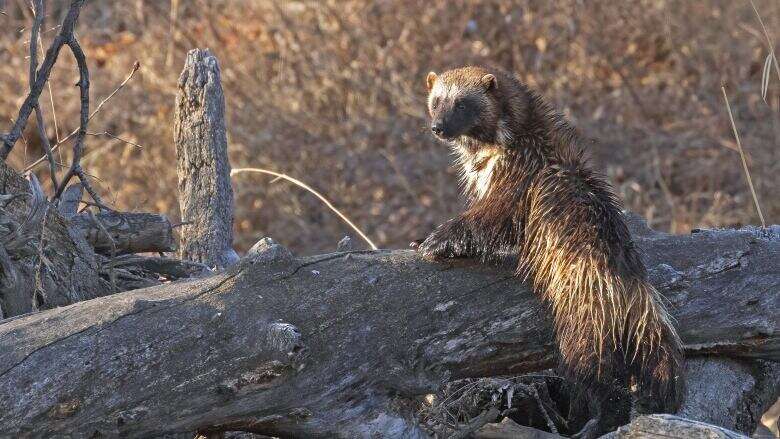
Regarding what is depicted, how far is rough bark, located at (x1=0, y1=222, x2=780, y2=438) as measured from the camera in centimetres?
331

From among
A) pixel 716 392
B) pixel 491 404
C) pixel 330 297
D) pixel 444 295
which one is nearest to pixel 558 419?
pixel 491 404

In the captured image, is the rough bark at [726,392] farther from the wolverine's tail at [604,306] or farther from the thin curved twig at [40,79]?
the thin curved twig at [40,79]

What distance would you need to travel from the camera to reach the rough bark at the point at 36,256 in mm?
3984

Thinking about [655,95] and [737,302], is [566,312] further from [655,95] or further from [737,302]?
[655,95]

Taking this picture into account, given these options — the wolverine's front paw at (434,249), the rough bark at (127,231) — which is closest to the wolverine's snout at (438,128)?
the wolverine's front paw at (434,249)

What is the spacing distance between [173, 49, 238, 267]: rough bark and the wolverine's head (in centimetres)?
95

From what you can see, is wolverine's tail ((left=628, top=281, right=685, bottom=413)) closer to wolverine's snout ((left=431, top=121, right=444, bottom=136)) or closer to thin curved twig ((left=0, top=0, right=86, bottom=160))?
wolverine's snout ((left=431, top=121, right=444, bottom=136))

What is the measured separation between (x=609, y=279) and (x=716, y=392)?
0.72 meters

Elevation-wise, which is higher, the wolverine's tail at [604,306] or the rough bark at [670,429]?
the wolverine's tail at [604,306]

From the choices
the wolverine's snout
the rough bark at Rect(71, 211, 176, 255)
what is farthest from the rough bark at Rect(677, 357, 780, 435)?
the rough bark at Rect(71, 211, 176, 255)

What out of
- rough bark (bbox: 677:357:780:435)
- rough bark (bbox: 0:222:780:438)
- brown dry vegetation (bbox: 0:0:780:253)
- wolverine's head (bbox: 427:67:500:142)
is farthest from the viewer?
brown dry vegetation (bbox: 0:0:780:253)

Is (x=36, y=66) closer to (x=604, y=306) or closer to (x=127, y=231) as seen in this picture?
(x=127, y=231)

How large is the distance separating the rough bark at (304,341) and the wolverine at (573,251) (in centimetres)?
11

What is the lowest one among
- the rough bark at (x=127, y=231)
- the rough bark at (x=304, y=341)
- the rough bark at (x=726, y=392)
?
the rough bark at (x=726, y=392)
